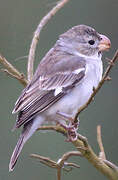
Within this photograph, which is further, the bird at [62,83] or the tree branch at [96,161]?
the bird at [62,83]

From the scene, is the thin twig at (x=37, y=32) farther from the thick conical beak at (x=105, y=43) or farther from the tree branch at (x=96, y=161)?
the tree branch at (x=96, y=161)

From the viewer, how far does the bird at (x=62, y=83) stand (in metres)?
4.15

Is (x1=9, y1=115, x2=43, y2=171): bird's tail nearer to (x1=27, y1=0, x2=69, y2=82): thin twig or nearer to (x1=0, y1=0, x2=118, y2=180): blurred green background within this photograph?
(x1=27, y1=0, x2=69, y2=82): thin twig

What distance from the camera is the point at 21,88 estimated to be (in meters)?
6.56

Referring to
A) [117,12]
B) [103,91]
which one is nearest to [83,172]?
[103,91]

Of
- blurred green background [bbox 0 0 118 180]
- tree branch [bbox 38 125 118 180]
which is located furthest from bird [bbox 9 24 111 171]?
blurred green background [bbox 0 0 118 180]

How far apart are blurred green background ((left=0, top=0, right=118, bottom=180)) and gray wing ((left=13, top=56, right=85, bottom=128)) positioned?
180cm

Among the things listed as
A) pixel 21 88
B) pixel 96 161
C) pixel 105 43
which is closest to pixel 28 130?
pixel 96 161

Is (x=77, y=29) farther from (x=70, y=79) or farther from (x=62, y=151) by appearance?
(x=62, y=151)

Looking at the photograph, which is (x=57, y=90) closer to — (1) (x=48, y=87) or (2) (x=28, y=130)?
(1) (x=48, y=87)

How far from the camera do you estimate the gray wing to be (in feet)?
13.7

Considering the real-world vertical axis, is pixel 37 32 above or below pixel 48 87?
Result: above

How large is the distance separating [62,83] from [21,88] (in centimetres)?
216

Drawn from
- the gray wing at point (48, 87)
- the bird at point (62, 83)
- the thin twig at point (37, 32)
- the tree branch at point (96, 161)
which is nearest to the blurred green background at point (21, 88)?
the bird at point (62, 83)
